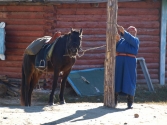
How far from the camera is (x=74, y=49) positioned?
389 inches

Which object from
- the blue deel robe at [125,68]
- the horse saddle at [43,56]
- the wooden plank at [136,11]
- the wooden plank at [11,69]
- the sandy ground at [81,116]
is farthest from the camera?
the wooden plank at [11,69]

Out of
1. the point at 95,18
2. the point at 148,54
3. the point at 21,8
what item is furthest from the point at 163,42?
the point at 21,8

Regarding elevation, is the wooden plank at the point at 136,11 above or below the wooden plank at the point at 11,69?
above

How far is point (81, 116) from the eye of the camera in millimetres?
8484

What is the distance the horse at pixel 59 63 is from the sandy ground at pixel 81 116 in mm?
1230

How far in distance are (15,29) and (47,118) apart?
739 cm

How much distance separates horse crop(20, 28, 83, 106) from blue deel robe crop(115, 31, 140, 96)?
1.02 metres

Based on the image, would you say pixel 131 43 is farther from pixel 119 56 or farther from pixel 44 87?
pixel 44 87

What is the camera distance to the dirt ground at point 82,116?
7.92 metres

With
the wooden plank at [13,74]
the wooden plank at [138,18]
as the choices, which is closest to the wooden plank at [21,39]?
the wooden plank at [13,74]

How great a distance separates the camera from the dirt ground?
7918 millimetres

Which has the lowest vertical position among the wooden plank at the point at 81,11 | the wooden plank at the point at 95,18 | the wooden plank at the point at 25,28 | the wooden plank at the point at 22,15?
the wooden plank at the point at 25,28

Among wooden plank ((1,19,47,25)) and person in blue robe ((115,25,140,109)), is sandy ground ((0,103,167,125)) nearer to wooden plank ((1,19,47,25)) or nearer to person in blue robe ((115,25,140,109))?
person in blue robe ((115,25,140,109))

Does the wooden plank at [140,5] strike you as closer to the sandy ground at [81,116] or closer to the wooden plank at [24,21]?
the wooden plank at [24,21]
